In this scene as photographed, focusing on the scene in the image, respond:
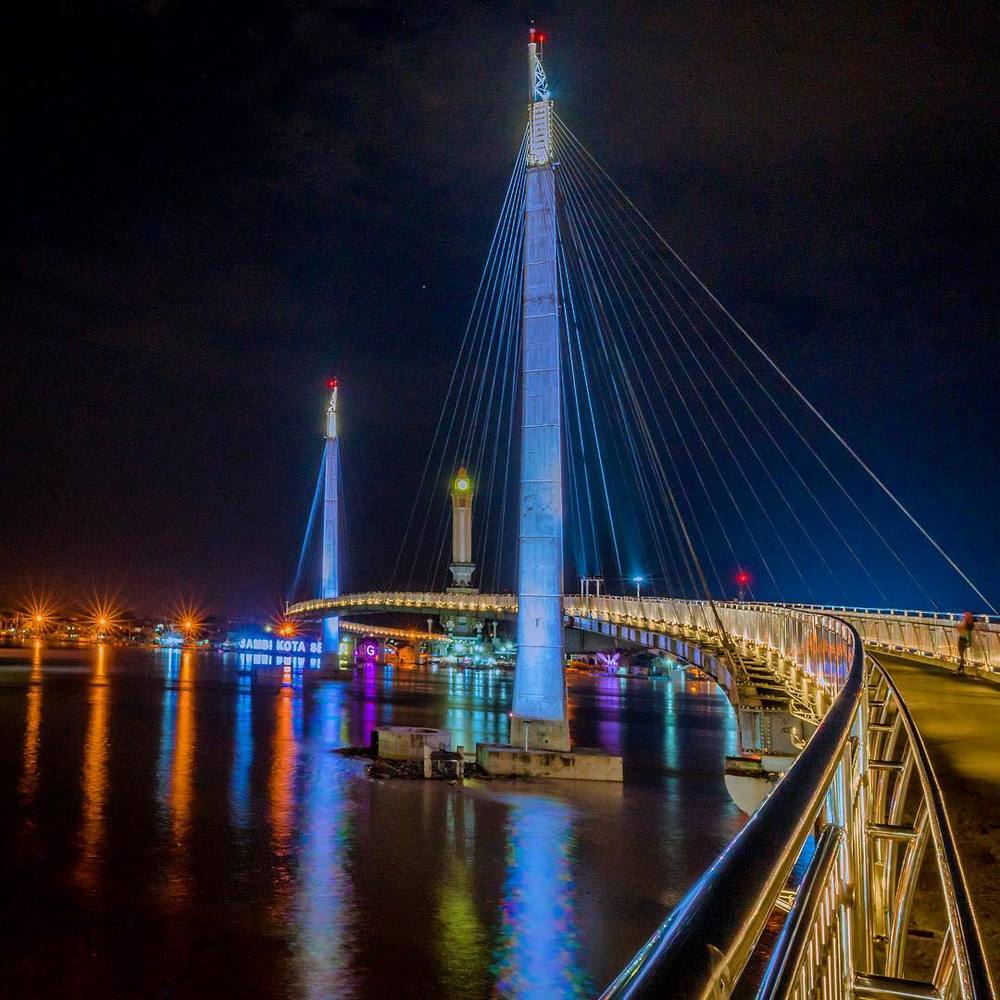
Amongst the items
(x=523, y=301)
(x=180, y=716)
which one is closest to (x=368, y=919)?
(x=523, y=301)

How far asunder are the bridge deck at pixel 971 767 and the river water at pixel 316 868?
649cm

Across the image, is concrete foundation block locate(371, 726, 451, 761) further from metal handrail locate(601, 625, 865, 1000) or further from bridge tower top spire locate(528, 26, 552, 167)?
metal handrail locate(601, 625, 865, 1000)

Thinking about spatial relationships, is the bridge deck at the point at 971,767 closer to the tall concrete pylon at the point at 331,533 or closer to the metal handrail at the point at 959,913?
the metal handrail at the point at 959,913

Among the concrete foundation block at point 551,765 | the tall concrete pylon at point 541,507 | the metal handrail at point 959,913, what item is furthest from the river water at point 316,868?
the metal handrail at point 959,913

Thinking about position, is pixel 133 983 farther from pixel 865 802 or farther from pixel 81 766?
pixel 81 766

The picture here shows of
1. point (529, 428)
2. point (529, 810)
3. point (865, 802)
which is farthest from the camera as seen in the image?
point (529, 428)

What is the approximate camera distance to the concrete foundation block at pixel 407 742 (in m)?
29.1

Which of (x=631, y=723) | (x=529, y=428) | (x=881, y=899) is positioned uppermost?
(x=529, y=428)

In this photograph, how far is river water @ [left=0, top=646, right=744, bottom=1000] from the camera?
511 inches

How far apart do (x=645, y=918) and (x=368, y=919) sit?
428cm

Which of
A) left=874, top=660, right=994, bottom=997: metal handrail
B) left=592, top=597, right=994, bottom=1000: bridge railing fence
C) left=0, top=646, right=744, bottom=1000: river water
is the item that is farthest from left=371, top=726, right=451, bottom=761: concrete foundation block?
left=874, top=660, right=994, bottom=997: metal handrail

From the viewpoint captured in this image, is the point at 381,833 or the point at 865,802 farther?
the point at 381,833

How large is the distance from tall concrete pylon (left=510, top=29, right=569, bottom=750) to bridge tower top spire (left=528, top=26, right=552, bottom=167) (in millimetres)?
195

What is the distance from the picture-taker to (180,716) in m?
45.2
